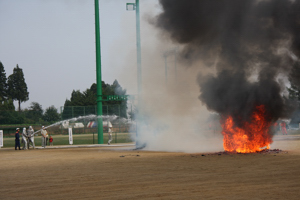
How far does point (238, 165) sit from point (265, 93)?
7703 millimetres

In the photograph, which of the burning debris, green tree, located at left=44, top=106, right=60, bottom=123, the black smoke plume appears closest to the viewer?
the burning debris

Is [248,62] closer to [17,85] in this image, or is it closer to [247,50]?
[247,50]

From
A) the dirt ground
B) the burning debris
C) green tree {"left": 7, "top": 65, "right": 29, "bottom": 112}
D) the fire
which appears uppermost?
green tree {"left": 7, "top": 65, "right": 29, "bottom": 112}

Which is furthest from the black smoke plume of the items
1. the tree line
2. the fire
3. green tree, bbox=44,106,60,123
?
green tree, bbox=44,106,60,123

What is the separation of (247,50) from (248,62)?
2.34 ft

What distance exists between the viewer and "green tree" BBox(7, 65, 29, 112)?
125688 mm

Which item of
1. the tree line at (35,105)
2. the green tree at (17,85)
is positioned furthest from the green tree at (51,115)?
the green tree at (17,85)

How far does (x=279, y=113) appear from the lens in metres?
23.9

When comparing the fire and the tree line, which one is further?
the tree line

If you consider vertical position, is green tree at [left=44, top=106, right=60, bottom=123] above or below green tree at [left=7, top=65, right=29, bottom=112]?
below

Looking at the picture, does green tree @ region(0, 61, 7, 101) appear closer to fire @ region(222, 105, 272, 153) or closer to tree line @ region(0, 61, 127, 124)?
tree line @ region(0, 61, 127, 124)

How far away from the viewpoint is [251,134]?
23.2 metres

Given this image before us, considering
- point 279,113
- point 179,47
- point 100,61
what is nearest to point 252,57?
point 279,113

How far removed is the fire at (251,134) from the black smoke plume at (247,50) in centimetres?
35
